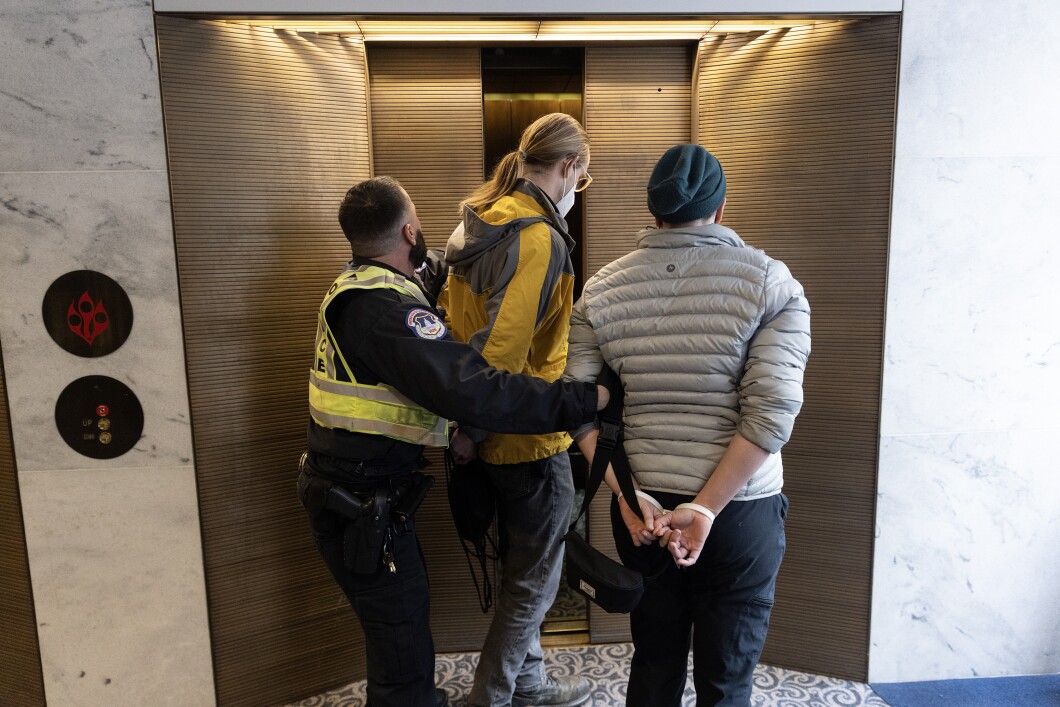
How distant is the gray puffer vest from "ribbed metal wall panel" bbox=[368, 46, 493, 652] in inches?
39.7

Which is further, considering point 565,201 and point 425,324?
point 565,201

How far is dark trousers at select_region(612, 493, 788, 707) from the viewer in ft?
4.56

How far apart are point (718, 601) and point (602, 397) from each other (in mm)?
481

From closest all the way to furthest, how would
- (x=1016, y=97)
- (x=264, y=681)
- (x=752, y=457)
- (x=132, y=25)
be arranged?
(x=752, y=457) → (x=132, y=25) → (x=1016, y=97) → (x=264, y=681)

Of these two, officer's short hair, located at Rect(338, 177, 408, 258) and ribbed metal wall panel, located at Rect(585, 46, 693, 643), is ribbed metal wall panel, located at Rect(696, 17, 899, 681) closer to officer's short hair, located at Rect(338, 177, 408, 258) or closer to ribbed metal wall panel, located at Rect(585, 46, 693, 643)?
ribbed metal wall panel, located at Rect(585, 46, 693, 643)

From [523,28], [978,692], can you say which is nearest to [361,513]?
[523,28]

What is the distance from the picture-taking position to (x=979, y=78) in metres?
1.98

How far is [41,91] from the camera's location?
6.05 ft

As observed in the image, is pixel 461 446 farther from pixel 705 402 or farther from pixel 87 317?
pixel 87 317

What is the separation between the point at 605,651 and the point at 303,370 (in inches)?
55.7

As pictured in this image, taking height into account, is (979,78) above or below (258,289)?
above

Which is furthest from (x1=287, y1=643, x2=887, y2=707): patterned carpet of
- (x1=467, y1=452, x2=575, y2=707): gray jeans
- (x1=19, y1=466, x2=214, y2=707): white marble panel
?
(x1=19, y1=466, x2=214, y2=707): white marble panel

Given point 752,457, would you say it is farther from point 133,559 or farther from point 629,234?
point 133,559

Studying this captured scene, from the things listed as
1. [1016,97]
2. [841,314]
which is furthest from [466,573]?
[1016,97]
